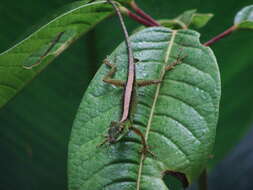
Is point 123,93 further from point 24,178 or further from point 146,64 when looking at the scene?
point 24,178

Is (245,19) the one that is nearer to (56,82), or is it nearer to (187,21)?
(187,21)

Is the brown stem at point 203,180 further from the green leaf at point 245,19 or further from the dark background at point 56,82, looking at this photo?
the dark background at point 56,82

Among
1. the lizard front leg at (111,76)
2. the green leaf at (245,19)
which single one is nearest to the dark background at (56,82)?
the green leaf at (245,19)

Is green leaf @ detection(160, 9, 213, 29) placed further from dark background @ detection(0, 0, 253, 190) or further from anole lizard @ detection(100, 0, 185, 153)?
dark background @ detection(0, 0, 253, 190)

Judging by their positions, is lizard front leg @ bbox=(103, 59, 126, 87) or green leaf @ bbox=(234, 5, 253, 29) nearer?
lizard front leg @ bbox=(103, 59, 126, 87)

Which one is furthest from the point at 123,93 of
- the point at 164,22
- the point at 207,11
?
the point at 207,11

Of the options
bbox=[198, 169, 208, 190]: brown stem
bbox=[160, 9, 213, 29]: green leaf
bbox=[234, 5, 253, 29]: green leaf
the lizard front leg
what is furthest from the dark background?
bbox=[198, 169, 208, 190]: brown stem

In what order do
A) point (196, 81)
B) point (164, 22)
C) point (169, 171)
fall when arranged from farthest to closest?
point (164, 22)
point (196, 81)
point (169, 171)
